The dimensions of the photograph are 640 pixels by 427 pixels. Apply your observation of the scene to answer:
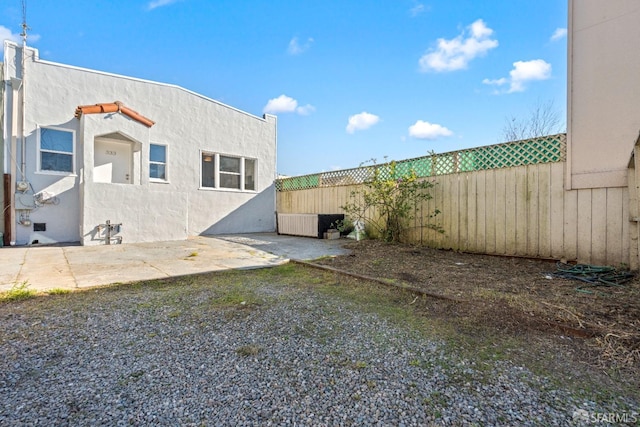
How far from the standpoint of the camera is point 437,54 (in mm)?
9312

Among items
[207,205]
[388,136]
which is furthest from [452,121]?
[207,205]

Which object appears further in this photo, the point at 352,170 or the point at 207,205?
the point at 207,205

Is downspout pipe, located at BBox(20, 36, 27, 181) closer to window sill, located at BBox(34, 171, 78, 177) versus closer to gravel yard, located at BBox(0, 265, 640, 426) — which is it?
window sill, located at BBox(34, 171, 78, 177)

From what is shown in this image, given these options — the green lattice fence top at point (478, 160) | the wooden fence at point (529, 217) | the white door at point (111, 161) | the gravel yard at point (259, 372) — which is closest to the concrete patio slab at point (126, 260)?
the gravel yard at point (259, 372)

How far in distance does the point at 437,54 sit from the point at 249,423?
10.8 metres

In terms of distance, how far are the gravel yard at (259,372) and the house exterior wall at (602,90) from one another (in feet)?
14.2

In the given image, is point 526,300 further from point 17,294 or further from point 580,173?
point 17,294

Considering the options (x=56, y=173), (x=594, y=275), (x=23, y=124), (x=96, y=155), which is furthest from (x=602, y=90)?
(x=23, y=124)

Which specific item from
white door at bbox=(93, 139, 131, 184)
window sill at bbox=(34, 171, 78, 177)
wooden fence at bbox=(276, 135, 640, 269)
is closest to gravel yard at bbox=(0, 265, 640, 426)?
wooden fence at bbox=(276, 135, 640, 269)

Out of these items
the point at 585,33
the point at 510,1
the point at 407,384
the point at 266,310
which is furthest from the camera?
the point at 510,1

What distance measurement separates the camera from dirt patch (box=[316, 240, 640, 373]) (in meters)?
2.14

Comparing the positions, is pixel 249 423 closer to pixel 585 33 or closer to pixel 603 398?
pixel 603 398

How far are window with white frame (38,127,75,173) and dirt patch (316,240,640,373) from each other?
7.30m

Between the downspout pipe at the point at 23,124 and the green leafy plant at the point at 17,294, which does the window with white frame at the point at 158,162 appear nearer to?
the downspout pipe at the point at 23,124
